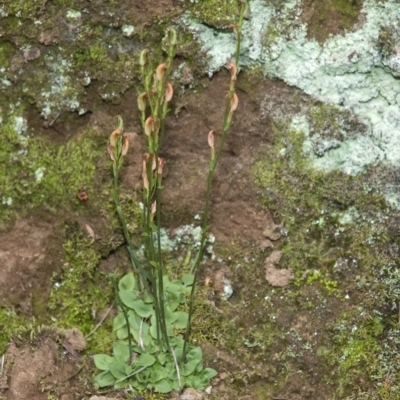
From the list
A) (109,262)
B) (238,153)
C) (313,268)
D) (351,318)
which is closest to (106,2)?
(238,153)

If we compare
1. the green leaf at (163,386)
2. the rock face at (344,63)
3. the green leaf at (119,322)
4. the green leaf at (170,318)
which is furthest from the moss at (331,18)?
the green leaf at (163,386)

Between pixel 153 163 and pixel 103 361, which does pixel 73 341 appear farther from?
pixel 153 163

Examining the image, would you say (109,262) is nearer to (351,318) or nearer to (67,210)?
(67,210)

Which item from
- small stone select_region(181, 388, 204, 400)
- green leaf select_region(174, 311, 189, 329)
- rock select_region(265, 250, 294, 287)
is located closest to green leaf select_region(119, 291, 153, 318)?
green leaf select_region(174, 311, 189, 329)

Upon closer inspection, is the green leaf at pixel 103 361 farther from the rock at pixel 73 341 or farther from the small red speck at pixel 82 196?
the small red speck at pixel 82 196

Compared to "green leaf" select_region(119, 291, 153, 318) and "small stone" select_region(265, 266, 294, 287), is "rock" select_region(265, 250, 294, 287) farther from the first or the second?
"green leaf" select_region(119, 291, 153, 318)

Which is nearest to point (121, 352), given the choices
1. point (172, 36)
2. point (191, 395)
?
point (191, 395)

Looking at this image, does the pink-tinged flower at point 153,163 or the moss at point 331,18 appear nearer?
the pink-tinged flower at point 153,163
